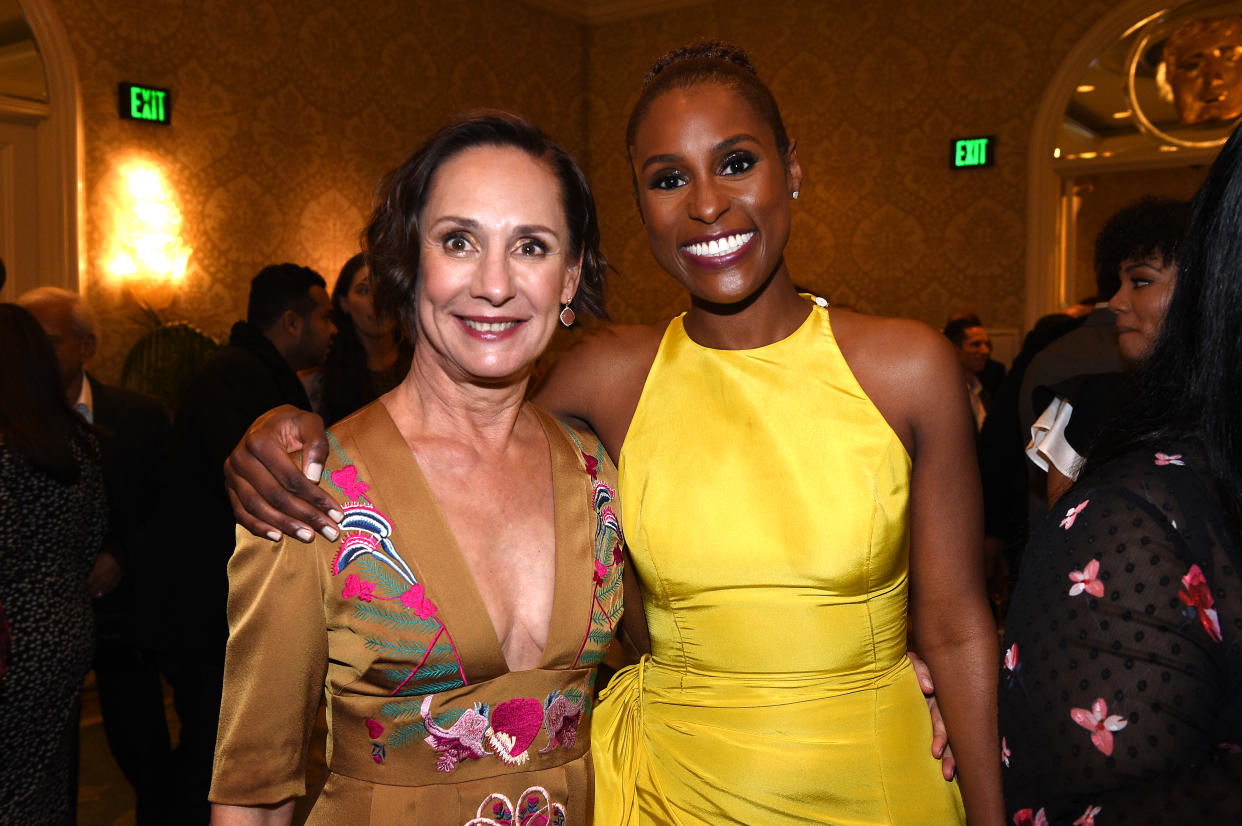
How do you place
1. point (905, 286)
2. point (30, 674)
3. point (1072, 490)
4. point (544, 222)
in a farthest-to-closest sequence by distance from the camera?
point (905, 286), point (30, 674), point (544, 222), point (1072, 490)

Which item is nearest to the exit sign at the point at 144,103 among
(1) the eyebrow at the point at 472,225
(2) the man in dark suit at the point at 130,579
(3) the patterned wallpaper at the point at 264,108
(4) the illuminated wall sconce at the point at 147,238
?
(3) the patterned wallpaper at the point at 264,108

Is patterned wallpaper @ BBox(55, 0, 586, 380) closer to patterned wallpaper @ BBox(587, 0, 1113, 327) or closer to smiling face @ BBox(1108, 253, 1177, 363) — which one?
patterned wallpaper @ BBox(587, 0, 1113, 327)

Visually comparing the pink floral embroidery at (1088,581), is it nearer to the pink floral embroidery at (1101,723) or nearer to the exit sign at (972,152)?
the pink floral embroidery at (1101,723)

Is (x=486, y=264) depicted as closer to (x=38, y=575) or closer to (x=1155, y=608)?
(x=1155, y=608)

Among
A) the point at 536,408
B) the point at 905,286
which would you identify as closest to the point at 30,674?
the point at 536,408

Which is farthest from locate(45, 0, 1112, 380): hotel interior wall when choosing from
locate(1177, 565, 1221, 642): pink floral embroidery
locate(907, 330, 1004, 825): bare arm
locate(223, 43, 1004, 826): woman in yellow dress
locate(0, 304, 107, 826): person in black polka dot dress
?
locate(1177, 565, 1221, 642): pink floral embroidery

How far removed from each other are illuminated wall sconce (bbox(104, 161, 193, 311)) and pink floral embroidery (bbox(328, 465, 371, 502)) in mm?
5029

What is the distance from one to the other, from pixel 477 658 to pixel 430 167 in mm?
657

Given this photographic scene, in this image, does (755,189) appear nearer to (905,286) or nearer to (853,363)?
(853,363)

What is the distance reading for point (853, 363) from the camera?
157cm

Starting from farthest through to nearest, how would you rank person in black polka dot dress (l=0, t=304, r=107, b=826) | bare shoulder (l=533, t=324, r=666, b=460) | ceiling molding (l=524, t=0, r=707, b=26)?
ceiling molding (l=524, t=0, r=707, b=26) → person in black polka dot dress (l=0, t=304, r=107, b=826) → bare shoulder (l=533, t=324, r=666, b=460)

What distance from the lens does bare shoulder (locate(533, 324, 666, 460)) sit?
1699mm

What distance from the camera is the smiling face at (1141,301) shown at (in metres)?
2.42

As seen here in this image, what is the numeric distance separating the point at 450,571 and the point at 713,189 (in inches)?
27.5
